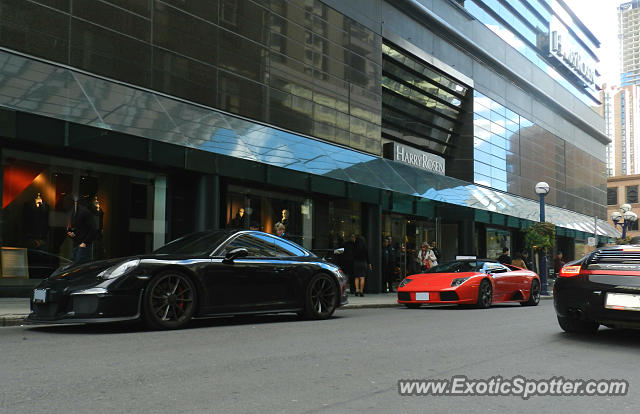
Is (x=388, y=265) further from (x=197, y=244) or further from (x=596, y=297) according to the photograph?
(x=596, y=297)

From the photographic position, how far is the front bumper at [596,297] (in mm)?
6668

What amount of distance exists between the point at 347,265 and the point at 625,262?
10.5 m

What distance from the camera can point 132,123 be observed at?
41.8ft

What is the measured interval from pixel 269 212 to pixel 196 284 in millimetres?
9604

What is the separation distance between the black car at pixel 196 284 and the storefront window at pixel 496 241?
22802mm

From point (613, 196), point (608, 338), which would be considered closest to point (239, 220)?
point (608, 338)

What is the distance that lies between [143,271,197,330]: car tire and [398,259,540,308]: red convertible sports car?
674cm

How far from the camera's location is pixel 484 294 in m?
13.6

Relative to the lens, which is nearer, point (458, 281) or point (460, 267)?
point (458, 281)

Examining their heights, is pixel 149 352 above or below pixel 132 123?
below

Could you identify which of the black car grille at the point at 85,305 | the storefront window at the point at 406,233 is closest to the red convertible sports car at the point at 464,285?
the black car grille at the point at 85,305

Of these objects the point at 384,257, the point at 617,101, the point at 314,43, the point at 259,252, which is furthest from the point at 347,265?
the point at 617,101

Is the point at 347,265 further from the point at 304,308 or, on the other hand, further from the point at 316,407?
the point at 316,407

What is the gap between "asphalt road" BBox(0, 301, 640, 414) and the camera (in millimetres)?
3930
